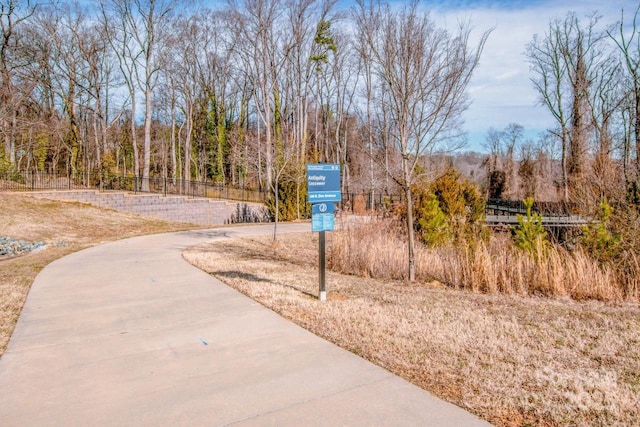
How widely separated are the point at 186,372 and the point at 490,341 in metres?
2.94

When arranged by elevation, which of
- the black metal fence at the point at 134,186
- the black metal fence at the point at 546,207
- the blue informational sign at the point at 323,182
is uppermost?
the black metal fence at the point at 134,186

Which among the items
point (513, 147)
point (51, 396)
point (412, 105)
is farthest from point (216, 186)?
point (513, 147)

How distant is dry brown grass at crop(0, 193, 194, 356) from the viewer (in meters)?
6.53

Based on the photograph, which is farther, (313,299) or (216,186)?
(216,186)

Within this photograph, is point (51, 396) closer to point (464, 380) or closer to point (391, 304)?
point (464, 380)

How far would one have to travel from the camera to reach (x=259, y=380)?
3320 mm

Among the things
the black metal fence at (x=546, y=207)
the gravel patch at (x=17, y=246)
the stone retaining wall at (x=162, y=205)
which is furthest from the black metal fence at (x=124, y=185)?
the black metal fence at (x=546, y=207)

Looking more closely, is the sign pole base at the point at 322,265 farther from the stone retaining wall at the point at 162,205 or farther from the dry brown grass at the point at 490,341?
the stone retaining wall at the point at 162,205

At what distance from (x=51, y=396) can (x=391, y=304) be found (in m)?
3.95

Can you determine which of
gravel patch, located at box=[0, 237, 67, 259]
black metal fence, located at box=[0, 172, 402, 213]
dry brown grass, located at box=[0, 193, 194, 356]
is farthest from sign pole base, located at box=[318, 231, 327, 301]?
black metal fence, located at box=[0, 172, 402, 213]

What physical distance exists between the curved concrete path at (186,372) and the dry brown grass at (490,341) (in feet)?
1.02

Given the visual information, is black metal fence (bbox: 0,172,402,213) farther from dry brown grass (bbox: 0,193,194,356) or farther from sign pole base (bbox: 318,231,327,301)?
sign pole base (bbox: 318,231,327,301)

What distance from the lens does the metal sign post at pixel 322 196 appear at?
222 inches

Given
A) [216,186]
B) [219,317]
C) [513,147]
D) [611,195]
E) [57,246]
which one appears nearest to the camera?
[219,317]
